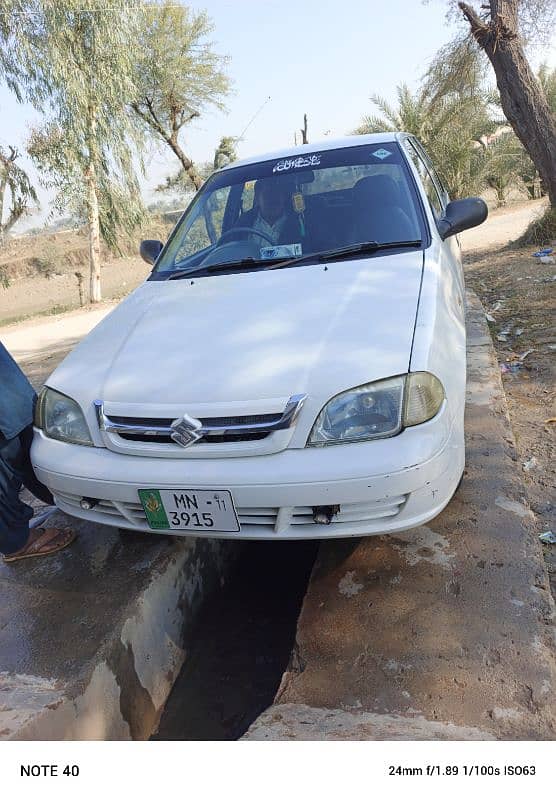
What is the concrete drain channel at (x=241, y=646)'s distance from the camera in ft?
7.59

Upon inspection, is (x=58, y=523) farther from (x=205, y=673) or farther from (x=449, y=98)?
(x=449, y=98)

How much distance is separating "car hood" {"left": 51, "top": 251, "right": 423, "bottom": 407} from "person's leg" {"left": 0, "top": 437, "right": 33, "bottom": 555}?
44 centimetres

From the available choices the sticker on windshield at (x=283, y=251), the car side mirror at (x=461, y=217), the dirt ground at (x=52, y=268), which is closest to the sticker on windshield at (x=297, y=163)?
the sticker on windshield at (x=283, y=251)

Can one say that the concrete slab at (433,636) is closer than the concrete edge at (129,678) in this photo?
Yes

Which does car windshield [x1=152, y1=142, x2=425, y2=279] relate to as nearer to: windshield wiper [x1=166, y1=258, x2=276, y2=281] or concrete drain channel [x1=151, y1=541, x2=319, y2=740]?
windshield wiper [x1=166, y1=258, x2=276, y2=281]

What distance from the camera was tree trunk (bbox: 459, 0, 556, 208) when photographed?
809 centimetres

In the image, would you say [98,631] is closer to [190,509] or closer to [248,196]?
[190,509]

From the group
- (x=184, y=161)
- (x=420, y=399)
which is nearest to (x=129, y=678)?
(x=420, y=399)

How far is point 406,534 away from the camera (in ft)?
8.46

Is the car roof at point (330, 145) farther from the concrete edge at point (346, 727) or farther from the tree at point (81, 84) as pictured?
the tree at point (81, 84)

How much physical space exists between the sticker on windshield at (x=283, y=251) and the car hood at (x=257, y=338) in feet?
0.69

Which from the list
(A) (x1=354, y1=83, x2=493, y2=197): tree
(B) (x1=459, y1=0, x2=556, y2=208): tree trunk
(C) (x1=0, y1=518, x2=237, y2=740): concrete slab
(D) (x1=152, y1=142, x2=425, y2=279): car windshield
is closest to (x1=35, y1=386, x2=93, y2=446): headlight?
(C) (x1=0, y1=518, x2=237, y2=740): concrete slab

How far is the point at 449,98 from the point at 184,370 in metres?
11.6

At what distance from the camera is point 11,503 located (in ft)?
8.82
